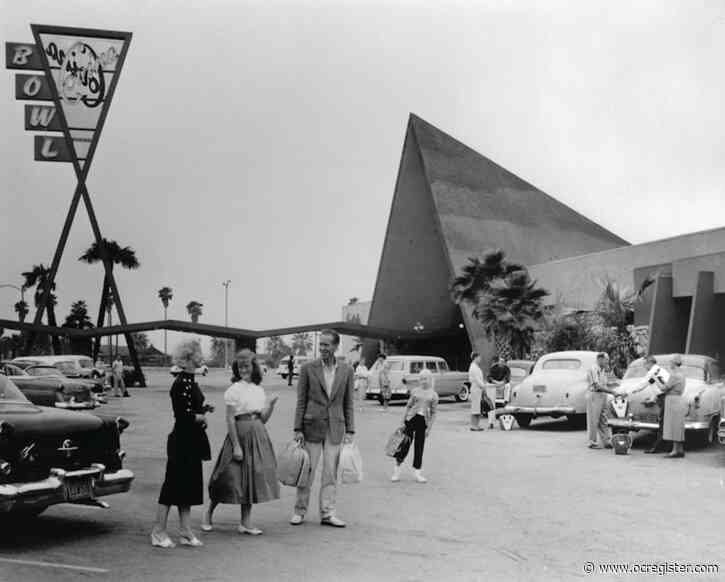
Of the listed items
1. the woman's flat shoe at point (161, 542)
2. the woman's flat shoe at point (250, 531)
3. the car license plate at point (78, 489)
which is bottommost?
the woman's flat shoe at point (161, 542)

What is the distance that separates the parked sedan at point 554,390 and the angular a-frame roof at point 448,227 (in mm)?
23687

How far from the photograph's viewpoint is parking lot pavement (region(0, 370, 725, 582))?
6.34 m

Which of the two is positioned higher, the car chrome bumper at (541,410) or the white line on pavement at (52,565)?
the car chrome bumper at (541,410)

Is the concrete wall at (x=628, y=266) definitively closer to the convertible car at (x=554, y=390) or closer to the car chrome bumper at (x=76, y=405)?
the convertible car at (x=554, y=390)

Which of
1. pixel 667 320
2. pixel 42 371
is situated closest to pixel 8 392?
pixel 42 371

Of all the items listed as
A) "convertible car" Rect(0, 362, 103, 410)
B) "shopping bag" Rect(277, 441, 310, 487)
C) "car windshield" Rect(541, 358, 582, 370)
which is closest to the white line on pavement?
"shopping bag" Rect(277, 441, 310, 487)

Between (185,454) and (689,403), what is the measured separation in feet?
33.4

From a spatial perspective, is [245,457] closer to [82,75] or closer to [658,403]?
[658,403]

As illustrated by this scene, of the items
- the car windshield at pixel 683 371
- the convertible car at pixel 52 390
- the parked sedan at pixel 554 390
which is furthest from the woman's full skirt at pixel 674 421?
the convertible car at pixel 52 390

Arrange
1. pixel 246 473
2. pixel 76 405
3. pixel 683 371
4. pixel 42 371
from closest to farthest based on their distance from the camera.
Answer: pixel 246 473 → pixel 683 371 → pixel 76 405 → pixel 42 371

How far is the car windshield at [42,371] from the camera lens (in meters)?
22.9

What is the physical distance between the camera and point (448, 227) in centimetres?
4631

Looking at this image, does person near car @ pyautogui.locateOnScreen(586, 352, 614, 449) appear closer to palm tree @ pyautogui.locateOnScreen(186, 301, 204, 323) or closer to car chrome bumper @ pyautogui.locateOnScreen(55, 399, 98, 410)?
car chrome bumper @ pyautogui.locateOnScreen(55, 399, 98, 410)

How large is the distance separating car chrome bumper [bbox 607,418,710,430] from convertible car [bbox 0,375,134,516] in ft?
30.6
